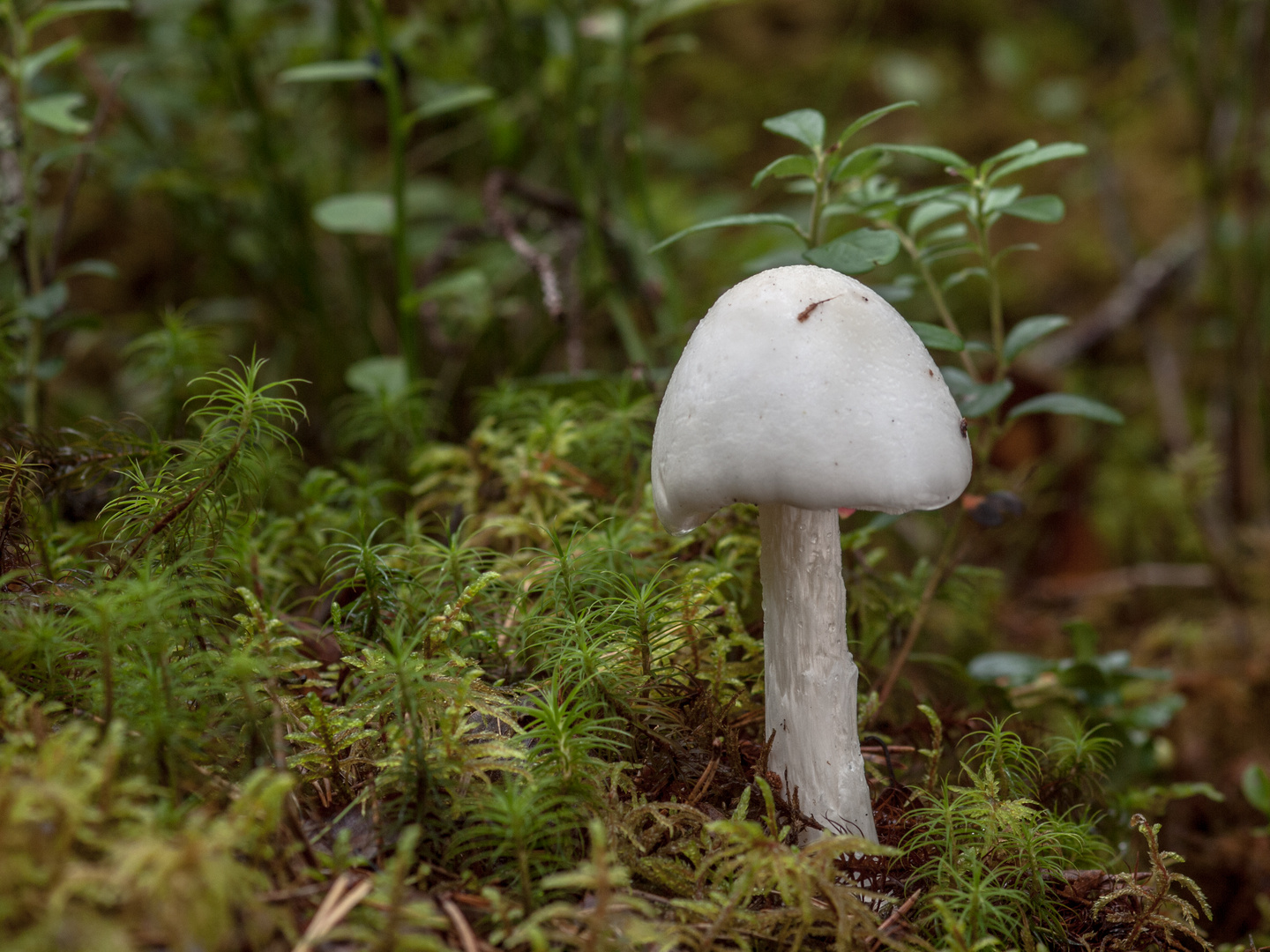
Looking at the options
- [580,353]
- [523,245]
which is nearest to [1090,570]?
[580,353]


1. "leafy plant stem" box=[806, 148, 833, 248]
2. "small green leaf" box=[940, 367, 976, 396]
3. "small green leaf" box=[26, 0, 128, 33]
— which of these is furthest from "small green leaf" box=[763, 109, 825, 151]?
"small green leaf" box=[26, 0, 128, 33]

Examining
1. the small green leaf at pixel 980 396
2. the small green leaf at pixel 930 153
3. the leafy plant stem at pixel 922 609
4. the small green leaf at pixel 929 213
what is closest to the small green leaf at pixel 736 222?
the small green leaf at pixel 930 153

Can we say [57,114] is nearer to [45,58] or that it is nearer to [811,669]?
[45,58]

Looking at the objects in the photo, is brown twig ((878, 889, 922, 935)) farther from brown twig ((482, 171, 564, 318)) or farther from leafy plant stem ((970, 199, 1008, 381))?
brown twig ((482, 171, 564, 318))

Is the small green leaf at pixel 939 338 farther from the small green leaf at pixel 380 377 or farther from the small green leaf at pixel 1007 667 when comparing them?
the small green leaf at pixel 380 377

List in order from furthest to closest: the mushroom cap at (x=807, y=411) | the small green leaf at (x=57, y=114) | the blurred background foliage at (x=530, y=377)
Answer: the small green leaf at (x=57, y=114) → the blurred background foliage at (x=530, y=377) → the mushroom cap at (x=807, y=411)

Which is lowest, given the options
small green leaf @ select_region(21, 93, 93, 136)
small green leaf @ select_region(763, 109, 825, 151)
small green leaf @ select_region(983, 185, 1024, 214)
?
small green leaf @ select_region(983, 185, 1024, 214)

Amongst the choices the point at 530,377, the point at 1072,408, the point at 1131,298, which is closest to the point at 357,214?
the point at 530,377
